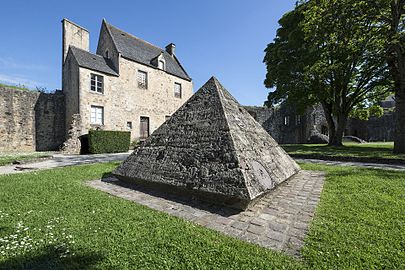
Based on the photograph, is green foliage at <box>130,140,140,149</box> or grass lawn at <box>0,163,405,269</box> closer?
grass lawn at <box>0,163,405,269</box>

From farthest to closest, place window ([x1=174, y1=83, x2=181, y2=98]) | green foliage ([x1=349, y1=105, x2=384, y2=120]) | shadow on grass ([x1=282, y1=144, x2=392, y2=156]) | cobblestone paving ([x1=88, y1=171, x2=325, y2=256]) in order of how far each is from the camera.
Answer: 1. window ([x1=174, y1=83, x2=181, y2=98])
2. green foliage ([x1=349, y1=105, x2=384, y2=120])
3. shadow on grass ([x1=282, y1=144, x2=392, y2=156])
4. cobblestone paving ([x1=88, y1=171, x2=325, y2=256])

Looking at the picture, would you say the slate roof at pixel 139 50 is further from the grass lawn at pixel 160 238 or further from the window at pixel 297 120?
the window at pixel 297 120

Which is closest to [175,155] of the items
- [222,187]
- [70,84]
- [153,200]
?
[153,200]

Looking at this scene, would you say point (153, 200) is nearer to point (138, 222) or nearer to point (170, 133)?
point (138, 222)

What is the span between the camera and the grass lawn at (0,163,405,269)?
70.5 inches

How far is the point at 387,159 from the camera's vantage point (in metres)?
7.84

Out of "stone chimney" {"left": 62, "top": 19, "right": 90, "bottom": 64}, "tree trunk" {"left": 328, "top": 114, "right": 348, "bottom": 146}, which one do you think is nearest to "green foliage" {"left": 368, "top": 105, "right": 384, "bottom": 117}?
"tree trunk" {"left": 328, "top": 114, "right": 348, "bottom": 146}

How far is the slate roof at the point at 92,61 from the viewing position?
46.8 ft

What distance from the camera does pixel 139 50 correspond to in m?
19.2

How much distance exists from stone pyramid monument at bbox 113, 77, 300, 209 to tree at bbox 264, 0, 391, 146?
10652mm

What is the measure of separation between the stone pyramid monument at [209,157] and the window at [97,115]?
Result: 1212 cm

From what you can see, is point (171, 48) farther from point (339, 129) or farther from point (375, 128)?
point (375, 128)

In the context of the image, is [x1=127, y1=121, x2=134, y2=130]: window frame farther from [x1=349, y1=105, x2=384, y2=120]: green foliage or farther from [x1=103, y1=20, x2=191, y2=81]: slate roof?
[x1=349, y1=105, x2=384, y2=120]: green foliage

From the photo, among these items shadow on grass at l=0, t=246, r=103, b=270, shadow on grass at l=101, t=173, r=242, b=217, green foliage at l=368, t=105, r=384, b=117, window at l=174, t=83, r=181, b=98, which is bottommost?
shadow on grass at l=101, t=173, r=242, b=217
